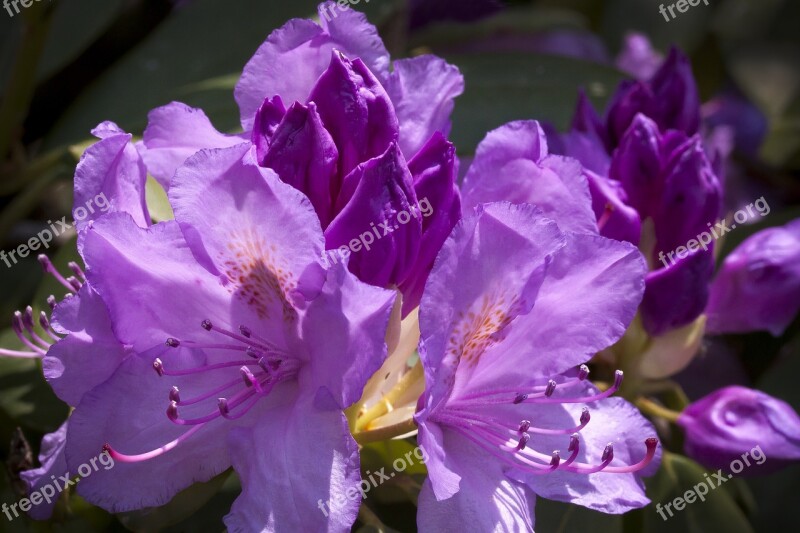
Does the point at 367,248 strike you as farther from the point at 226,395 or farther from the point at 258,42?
the point at 258,42

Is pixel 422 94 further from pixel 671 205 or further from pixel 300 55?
pixel 671 205

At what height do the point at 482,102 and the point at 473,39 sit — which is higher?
the point at 482,102

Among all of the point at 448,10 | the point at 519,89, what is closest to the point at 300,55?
the point at 519,89

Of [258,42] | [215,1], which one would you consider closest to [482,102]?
[258,42]

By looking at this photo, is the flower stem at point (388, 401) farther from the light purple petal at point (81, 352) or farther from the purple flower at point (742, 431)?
the purple flower at point (742, 431)

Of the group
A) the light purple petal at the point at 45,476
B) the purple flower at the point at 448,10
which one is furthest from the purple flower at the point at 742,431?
the purple flower at the point at 448,10

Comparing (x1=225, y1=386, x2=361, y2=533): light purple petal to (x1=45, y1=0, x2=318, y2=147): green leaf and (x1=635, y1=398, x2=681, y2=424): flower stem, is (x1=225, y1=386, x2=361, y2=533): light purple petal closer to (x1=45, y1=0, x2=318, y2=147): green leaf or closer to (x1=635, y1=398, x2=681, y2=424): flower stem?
(x1=635, y1=398, x2=681, y2=424): flower stem
